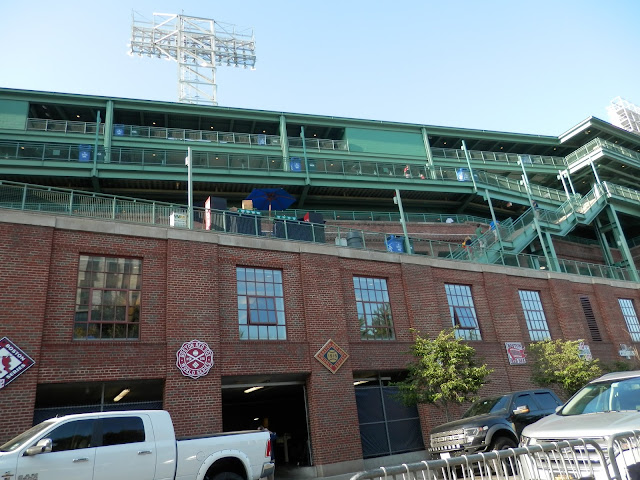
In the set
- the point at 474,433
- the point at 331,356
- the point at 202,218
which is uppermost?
the point at 202,218

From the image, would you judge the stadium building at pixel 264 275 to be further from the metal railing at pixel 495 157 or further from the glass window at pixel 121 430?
the glass window at pixel 121 430

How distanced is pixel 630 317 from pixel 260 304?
2285cm

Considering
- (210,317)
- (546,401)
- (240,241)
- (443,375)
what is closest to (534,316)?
(443,375)

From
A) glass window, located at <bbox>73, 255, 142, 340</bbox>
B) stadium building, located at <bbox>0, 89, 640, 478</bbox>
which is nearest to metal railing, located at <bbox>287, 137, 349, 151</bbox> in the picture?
stadium building, located at <bbox>0, 89, 640, 478</bbox>

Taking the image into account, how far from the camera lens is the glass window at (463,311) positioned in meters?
21.3

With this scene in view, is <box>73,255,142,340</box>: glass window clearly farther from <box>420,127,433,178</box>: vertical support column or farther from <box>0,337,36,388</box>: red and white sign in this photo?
<box>420,127,433,178</box>: vertical support column

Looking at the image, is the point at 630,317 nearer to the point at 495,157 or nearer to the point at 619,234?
the point at 619,234

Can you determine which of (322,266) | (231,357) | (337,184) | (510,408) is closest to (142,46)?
(337,184)

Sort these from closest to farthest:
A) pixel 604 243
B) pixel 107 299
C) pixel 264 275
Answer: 1. pixel 107 299
2. pixel 264 275
3. pixel 604 243

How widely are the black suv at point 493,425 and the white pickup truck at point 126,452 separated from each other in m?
4.47

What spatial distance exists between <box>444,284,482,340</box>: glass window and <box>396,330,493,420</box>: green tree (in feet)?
18.3

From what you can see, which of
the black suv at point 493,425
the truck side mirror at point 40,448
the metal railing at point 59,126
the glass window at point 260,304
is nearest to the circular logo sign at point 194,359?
the glass window at point 260,304

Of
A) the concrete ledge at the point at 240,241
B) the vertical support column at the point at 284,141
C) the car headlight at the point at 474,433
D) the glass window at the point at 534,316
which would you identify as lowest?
the car headlight at the point at 474,433

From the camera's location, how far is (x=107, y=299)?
1457 centimetres
